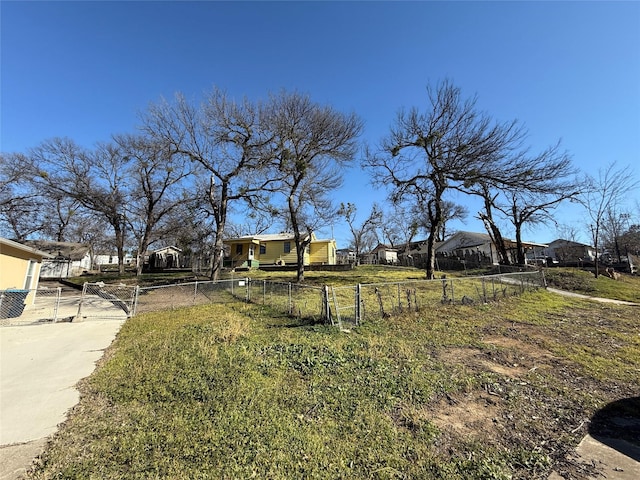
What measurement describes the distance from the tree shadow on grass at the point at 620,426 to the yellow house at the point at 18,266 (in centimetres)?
1498

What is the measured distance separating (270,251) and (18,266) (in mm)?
20269

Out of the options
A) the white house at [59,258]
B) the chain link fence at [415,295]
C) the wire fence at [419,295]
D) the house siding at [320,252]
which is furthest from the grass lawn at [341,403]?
the white house at [59,258]

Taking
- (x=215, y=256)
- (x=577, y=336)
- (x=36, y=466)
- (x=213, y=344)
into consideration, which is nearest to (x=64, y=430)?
(x=36, y=466)

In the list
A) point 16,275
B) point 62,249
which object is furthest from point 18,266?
point 62,249

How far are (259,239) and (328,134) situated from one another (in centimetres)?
1670

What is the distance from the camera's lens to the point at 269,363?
5.09m

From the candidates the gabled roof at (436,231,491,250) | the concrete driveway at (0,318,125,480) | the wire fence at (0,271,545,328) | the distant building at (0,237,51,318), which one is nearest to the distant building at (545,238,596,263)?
the gabled roof at (436,231,491,250)

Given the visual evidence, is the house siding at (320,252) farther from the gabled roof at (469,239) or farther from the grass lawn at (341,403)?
the grass lawn at (341,403)

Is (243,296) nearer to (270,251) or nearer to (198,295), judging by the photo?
(198,295)

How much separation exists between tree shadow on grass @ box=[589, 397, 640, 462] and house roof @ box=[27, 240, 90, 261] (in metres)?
36.9

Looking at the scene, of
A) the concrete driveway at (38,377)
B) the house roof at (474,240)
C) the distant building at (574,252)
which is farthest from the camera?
the distant building at (574,252)

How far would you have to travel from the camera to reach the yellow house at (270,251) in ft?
95.2

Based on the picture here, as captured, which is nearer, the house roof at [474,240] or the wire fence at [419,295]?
the wire fence at [419,295]

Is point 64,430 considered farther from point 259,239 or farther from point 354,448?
point 259,239
